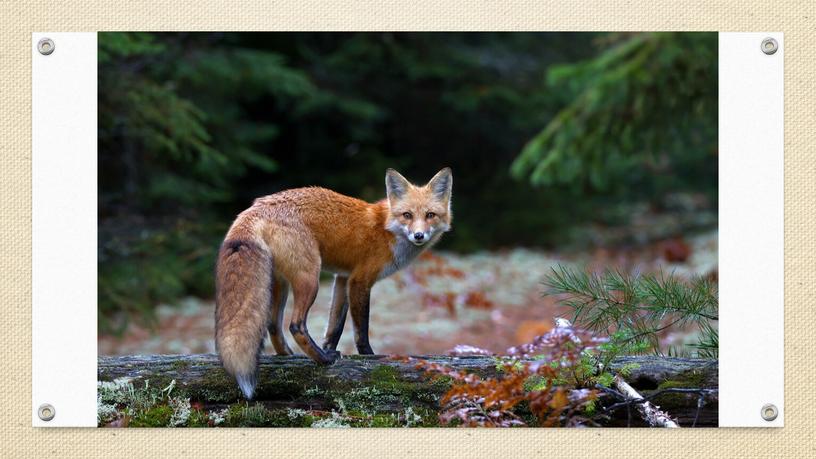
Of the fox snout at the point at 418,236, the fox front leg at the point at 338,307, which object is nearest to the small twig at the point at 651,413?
the fox snout at the point at 418,236

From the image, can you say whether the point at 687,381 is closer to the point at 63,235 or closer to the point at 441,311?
the point at 63,235

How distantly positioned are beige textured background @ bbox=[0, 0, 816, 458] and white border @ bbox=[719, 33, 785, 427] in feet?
0.16

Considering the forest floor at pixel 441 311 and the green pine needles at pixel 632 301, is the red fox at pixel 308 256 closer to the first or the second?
the green pine needles at pixel 632 301

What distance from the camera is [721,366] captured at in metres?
3.73

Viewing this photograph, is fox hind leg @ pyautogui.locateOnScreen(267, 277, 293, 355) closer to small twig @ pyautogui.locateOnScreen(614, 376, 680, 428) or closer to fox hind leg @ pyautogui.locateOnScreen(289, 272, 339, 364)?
fox hind leg @ pyautogui.locateOnScreen(289, 272, 339, 364)

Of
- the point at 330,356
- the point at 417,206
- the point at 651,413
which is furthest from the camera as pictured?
the point at 417,206

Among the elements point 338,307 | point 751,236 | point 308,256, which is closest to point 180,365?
point 308,256

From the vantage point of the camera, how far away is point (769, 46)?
3.75 meters

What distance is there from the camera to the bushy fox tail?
11.8ft

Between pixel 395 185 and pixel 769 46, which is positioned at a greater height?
pixel 769 46

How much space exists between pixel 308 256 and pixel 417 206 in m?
0.71

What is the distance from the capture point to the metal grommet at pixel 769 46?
3744 millimetres

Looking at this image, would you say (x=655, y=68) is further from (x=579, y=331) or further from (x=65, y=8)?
(x=65, y=8)

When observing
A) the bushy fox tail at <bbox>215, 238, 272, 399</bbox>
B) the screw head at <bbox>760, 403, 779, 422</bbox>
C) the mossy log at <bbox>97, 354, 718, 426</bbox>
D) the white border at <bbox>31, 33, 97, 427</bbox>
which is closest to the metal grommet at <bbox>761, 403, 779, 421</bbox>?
the screw head at <bbox>760, 403, 779, 422</bbox>
